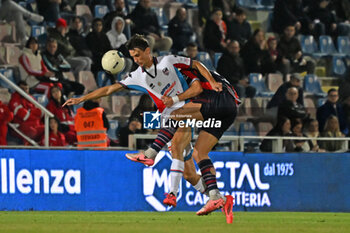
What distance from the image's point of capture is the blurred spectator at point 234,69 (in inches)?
774

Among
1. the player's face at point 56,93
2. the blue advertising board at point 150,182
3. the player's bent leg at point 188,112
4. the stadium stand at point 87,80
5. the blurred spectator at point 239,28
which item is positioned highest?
the blurred spectator at point 239,28

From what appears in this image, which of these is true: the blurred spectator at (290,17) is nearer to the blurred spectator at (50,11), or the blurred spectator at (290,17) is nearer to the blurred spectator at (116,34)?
the blurred spectator at (116,34)

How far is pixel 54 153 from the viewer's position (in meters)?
14.9

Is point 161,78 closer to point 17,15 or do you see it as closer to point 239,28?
point 17,15

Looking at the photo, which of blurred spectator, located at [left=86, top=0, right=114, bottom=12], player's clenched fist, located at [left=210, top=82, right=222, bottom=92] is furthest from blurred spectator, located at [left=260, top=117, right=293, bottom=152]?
player's clenched fist, located at [left=210, top=82, right=222, bottom=92]

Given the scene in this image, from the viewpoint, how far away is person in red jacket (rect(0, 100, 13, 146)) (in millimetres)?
15586

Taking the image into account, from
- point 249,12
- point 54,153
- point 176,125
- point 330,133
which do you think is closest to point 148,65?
point 176,125

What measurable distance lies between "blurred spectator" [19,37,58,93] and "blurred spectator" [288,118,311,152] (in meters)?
4.80

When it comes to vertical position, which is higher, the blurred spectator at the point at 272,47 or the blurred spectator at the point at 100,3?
the blurred spectator at the point at 100,3

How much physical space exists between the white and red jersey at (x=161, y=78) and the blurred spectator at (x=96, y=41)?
7.84m

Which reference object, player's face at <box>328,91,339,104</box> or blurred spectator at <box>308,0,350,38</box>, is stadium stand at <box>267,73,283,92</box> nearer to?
player's face at <box>328,91,339,104</box>

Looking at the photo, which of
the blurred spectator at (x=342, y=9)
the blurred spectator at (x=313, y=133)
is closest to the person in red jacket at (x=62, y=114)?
the blurred spectator at (x=313, y=133)

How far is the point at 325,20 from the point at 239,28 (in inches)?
122

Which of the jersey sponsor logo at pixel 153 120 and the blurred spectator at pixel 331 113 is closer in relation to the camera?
the jersey sponsor logo at pixel 153 120
